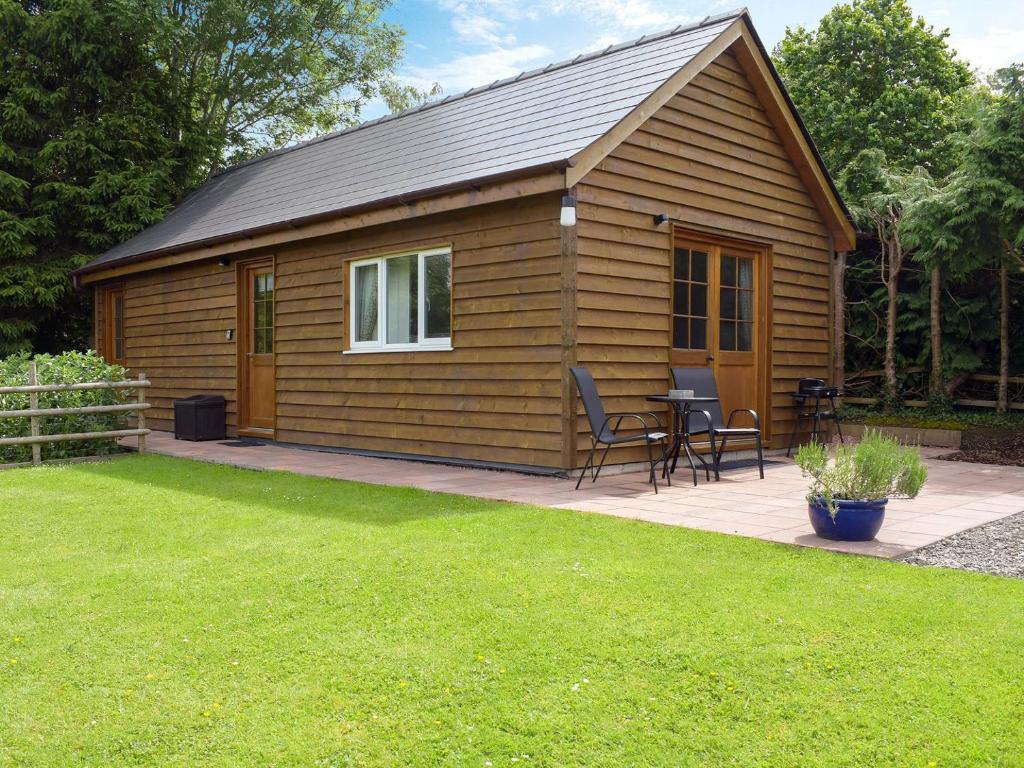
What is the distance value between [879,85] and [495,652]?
63.5 ft

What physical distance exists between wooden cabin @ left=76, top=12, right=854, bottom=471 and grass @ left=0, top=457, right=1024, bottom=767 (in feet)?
10.0

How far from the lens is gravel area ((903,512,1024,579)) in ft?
13.6

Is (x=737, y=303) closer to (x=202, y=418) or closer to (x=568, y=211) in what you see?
(x=568, y=211)

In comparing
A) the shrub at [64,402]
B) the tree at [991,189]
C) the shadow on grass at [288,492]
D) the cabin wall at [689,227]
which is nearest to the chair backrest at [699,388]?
the cabin wall at [689,227]

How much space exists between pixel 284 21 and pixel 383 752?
21618mm

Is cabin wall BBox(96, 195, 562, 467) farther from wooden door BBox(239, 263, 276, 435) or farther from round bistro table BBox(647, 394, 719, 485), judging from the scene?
round bistro table BBox(647, 394, 719, 485)

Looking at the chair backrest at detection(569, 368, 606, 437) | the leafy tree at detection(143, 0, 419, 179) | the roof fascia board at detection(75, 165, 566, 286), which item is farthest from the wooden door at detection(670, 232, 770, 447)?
the leafy tree at detection(143, 0, 419, 179)

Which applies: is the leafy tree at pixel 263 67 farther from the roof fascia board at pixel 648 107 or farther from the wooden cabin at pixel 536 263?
the roof fascia board at pixel 648 107

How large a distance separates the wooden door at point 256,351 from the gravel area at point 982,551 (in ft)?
26.3

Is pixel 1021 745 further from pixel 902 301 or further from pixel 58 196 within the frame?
pixel 58 196

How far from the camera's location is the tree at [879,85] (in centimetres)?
1808

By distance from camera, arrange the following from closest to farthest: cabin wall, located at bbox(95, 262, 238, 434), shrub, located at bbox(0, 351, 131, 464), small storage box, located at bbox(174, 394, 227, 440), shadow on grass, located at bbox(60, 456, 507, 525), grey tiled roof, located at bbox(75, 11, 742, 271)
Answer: shadow on grass, located at bbox(60, 456, 507, 525), grey tiled roof, located at bbox(75, 11, 742, 271), shrub, located at bbox(0, 351, 131, 464), small storage box, located at bbox(174, 394, 227, 440), cabin wall, located at bbox(95, 262, 238, 434)

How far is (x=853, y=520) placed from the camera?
460 cm

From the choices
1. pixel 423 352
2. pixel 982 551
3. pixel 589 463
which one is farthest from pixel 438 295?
pixel 982 551
